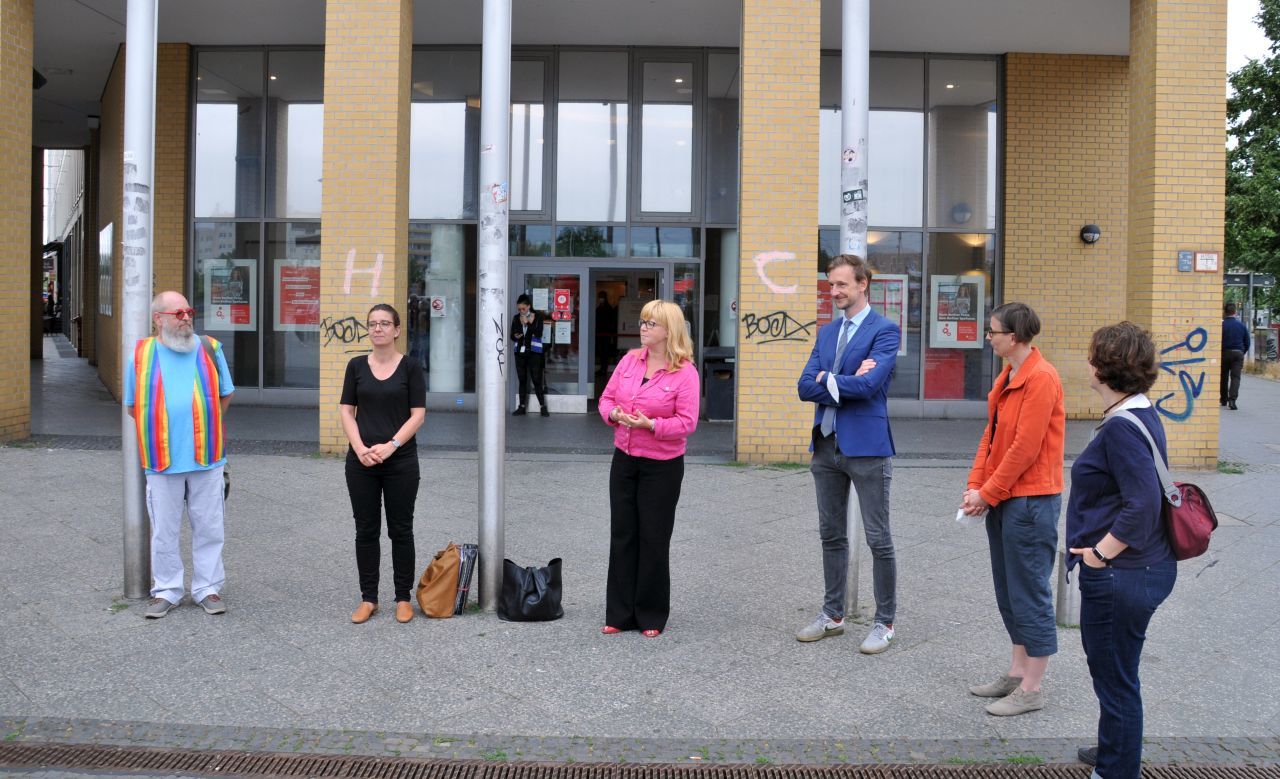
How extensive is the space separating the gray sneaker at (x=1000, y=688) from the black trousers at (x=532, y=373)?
10.9 m

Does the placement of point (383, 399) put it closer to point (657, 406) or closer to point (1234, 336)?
point (657, 406)

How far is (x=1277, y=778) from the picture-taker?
4.16 m

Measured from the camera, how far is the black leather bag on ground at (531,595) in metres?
5.87

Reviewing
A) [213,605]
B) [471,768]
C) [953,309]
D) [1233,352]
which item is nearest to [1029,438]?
[471,768]

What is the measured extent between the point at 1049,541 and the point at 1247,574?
11.0 ft

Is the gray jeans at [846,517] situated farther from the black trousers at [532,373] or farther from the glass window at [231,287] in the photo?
the glass window at [231,287]

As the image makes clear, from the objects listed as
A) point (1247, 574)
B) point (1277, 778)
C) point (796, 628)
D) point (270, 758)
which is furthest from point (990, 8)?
point (270, 758)


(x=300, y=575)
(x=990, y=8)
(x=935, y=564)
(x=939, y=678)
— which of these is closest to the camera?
(x=939, y=678)

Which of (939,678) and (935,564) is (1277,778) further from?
(935,564)

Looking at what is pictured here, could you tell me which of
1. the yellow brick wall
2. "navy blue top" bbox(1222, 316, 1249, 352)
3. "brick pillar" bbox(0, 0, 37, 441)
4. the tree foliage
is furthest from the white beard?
the tree foliage

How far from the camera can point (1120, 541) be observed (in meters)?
3.62

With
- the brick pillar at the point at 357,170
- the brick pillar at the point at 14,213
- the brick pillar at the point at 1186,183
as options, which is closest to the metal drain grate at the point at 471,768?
the brick pillar at the point at 357,170

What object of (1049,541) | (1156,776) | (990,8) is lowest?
(1156,776)

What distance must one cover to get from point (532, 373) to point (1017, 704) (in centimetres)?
1123
